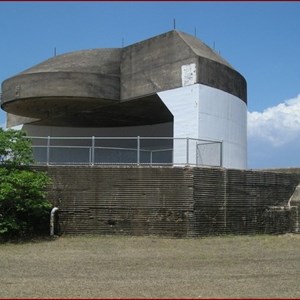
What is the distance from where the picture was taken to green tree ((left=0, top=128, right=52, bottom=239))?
1700 centimetres

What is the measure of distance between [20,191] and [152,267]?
6.28 m

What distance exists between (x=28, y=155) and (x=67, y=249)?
3.98 m

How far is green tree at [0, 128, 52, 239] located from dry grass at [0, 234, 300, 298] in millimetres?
1106

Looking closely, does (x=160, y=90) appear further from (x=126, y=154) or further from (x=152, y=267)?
(x=152, y=267)

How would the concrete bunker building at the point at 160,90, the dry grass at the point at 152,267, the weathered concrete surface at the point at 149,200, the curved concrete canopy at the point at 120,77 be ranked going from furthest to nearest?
the curved concrete canopy at the point at 120,77, the concrete bunker building at the point at 160,90, the weathered concrete surface at the point at 149,200, the dry grass at the point at 152,267

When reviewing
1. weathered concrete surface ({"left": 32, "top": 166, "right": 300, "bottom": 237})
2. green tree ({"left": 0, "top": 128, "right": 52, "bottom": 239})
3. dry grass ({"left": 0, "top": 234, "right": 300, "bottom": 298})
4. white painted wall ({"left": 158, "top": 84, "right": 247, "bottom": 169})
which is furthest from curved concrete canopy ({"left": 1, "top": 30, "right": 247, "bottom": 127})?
dry grass ({"left": 0, "top": 234, "right": 300, "bottom": 298})

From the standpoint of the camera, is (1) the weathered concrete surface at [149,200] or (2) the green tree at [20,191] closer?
(2) the green tree at [20,191]

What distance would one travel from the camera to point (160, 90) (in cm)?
2236

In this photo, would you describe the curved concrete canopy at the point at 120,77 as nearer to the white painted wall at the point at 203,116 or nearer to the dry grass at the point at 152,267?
the white painted wall at the point at 203,116

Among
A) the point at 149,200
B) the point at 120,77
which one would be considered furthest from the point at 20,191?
the point at 120,77

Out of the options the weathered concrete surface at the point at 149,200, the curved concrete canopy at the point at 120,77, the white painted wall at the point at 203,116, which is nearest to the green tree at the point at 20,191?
the weathered concrete surface at the point at 149,200

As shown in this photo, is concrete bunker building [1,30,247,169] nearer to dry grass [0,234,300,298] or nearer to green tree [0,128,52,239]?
green tree [0,128,52,239]

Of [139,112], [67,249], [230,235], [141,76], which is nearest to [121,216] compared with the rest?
[67,249]

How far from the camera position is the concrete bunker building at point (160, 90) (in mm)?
21359
